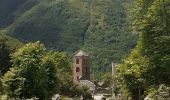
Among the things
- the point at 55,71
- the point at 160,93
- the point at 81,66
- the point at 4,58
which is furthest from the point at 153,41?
the point at 81,66

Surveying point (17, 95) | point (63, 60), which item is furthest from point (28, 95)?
point (63, 60)

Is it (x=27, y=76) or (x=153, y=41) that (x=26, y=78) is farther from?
(x=153, y=41)

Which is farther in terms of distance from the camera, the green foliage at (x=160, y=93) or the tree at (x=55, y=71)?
the tree at (x=55, y=71)

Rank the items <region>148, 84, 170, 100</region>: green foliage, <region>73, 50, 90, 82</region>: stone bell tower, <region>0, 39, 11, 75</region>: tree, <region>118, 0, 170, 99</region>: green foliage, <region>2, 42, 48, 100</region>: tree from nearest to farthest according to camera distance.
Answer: <region>148, 84, 170, 100</region>: green foliage < <region>118, 0, 170, 99</region>: green foliage < <region>2, 42, 48, 100</region>: tree < <region>0, 39, 11, 75</region>: tree < <region>73, 50, 90, 82</region>: stone bell tower

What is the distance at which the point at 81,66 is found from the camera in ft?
509

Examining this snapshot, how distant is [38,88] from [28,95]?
3.75 feet

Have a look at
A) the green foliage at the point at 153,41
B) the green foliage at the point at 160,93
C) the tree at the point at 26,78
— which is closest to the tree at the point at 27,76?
the tree at the point at 26,78

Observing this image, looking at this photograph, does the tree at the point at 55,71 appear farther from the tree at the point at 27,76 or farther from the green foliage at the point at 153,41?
the green foliage at the point at 153,41

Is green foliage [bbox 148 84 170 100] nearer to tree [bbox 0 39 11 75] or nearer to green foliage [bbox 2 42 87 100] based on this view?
green foliage [bbox 2 42 87 100]

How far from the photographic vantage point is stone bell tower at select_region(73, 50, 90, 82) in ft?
507

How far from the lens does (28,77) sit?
138 ft

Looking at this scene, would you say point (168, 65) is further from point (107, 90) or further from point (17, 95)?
point (107, 90)

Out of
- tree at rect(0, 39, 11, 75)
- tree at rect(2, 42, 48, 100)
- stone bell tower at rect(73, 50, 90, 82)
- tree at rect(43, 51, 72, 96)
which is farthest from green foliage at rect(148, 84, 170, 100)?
stone bell tower at rect(73, 50, 90, 82)

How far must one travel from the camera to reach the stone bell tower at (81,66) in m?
154
